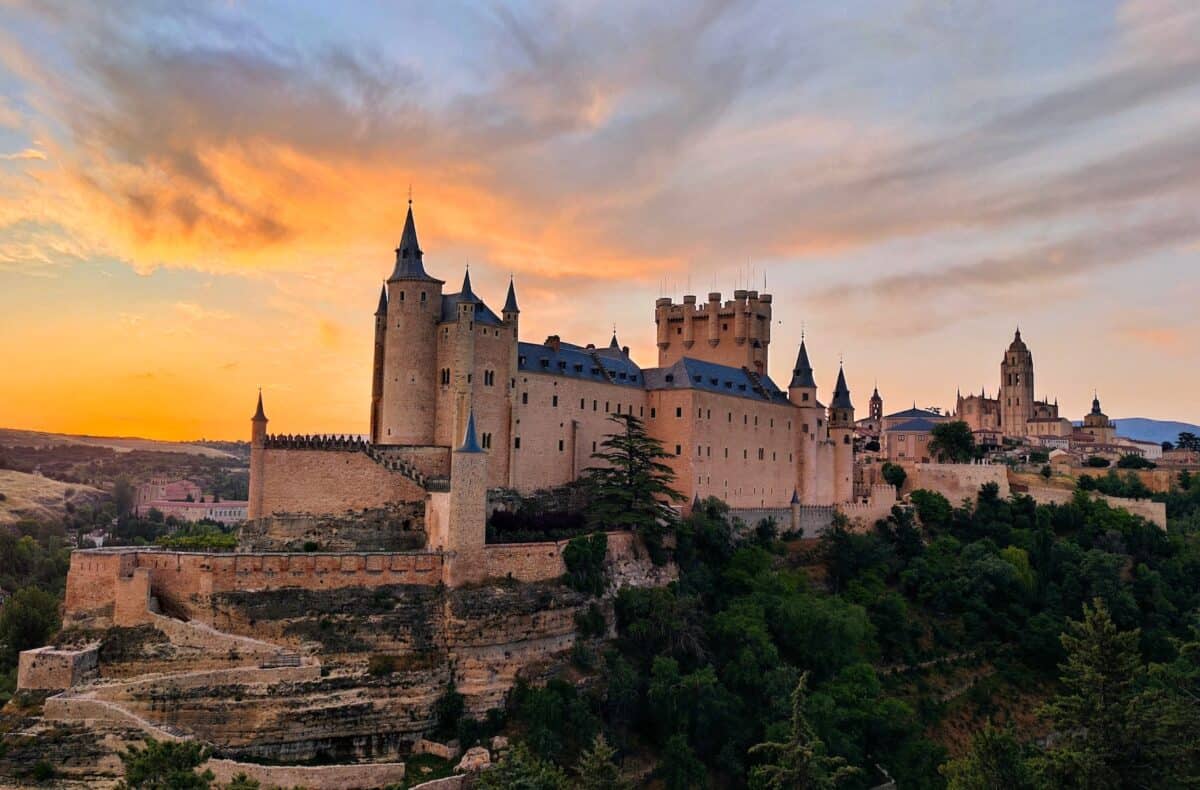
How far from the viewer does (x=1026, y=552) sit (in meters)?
62.5

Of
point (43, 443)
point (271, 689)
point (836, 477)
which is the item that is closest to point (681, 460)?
point (836, 477)

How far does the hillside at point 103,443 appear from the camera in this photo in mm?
157625

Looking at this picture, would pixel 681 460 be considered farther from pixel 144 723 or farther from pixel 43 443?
pixel 43 443

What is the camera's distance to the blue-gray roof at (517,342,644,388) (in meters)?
51.6

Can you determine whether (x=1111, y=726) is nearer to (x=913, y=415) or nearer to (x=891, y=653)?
(x=891, y=653)

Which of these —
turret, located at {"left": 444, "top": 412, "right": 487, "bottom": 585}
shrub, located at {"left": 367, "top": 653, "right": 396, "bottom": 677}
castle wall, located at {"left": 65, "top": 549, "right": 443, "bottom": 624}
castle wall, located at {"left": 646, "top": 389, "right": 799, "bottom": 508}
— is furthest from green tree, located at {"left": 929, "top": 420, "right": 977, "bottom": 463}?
castle wall, located at {"left": 65, "top": 549, "right": 443, "bottom": 624}

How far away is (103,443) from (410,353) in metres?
154

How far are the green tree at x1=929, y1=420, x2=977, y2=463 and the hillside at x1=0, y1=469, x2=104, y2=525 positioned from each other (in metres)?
Result: 85.6

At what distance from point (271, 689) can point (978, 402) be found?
110564 millimetres

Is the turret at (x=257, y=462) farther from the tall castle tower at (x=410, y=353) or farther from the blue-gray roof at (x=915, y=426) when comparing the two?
the blue-gray roof at (x=915, y=426)

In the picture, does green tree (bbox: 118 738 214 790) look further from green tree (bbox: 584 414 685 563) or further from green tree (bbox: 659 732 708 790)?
green tree (bbox: 584 414 685 563)

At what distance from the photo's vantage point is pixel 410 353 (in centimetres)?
4709

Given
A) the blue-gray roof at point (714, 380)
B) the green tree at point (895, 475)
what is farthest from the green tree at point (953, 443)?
the blue-gray roof at point (714, 380)

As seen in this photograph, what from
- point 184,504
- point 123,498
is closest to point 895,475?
point 184,504
